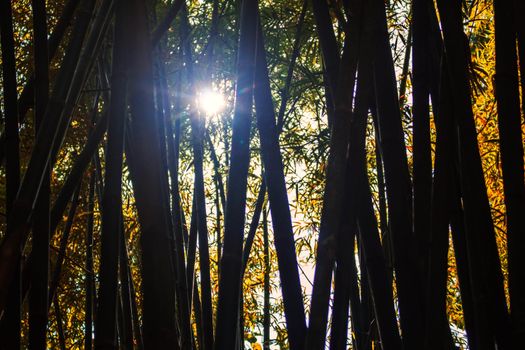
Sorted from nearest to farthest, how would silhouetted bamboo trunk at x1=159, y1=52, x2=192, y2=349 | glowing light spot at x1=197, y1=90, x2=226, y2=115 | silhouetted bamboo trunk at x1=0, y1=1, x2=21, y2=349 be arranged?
silhouetted bamboo trunk at x1=0, y1=1, x2=21, y2=349
silhouetted bamboo trunk at x1=159, y1=52, x2=192, y2=349
glowing light spot at x1=197, y1=90, x2=226, y2=115

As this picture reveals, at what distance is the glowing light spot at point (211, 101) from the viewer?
3.57m

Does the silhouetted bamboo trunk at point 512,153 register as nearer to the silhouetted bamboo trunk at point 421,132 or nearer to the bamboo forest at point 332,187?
the bamboo forest at point 332,187

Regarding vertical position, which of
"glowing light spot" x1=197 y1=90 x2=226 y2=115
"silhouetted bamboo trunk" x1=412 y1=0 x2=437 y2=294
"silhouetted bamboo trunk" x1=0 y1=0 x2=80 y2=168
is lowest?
"silhouetted bamboo trunk" x1=412 y1=0 x2=437 y2=294

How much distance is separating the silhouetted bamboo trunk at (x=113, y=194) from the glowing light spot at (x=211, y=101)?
1995 mm

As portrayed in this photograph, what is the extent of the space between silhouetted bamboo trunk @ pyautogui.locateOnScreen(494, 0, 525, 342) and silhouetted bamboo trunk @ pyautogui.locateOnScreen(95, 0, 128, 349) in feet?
3.05

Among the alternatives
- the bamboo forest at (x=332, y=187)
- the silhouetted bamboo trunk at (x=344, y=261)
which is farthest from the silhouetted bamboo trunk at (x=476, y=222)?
the silhouetted bamboo trunk at (x=344, y=261)

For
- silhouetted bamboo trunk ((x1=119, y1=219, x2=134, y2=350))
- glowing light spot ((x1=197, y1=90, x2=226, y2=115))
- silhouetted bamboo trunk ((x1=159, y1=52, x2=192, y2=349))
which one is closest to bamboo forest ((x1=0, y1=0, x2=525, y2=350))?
silhouetted bamboo trunk ((x1=159, y1=52, x2=192, y2=349))

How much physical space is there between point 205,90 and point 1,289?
2.76 metres

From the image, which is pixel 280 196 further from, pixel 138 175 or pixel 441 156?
pixel 138 175

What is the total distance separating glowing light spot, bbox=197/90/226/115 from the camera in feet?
11.7

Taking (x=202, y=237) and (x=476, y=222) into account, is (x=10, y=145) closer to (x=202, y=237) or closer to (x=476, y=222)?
(x=202, y=237)

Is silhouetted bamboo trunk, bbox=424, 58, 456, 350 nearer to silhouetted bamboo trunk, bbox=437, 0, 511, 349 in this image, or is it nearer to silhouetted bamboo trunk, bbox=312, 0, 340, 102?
silhouetted bamboo trunk, bbox=437, 0, 511, 349

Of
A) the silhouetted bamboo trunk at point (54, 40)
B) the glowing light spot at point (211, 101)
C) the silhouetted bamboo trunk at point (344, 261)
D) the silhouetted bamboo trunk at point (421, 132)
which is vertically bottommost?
the silhouetted bamboo trunk at point (344, 261)

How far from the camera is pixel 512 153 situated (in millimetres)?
1436
